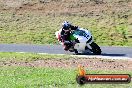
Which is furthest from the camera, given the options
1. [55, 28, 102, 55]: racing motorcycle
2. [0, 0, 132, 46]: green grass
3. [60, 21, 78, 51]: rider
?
[0, 0, 132, 46]: green grass

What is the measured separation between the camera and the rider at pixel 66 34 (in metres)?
27.9

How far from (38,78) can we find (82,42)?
425 inches

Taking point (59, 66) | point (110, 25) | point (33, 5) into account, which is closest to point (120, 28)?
point (110, 25)

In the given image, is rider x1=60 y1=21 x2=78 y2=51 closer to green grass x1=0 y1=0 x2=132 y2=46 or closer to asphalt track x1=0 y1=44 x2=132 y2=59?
asphalt track x1=0 y1=44 x2=132 y2=59

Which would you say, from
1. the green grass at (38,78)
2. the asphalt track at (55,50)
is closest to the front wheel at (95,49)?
the asphalt track at (55,50)

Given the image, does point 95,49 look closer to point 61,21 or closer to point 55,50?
point 55,50

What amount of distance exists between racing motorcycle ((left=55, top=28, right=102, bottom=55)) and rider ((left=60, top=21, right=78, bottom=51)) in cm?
6

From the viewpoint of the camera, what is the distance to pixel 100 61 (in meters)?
23.6

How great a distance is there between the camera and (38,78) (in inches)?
669

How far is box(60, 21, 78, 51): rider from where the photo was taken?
27922mm

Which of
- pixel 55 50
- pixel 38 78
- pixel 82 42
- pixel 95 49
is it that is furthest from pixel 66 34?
pixel 38 78

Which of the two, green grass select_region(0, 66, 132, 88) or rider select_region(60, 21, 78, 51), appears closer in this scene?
green grass select_region(0, 66, 132, 88)

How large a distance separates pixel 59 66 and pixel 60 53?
6.75 m

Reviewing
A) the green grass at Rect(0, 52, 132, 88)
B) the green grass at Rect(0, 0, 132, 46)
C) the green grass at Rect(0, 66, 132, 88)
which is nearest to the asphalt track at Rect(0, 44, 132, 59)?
the green grass at Rect(0, 0, 132, 46)
